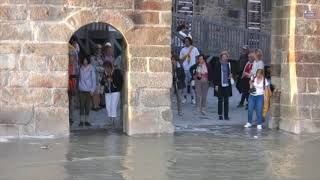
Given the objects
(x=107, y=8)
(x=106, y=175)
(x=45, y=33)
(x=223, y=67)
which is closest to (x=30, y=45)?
(x=45, y=33)

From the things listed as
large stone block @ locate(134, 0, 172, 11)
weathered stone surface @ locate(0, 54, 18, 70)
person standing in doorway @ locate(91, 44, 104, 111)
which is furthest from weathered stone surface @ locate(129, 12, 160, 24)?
person standing in doorway @ locate(91, 44, 104, 111)

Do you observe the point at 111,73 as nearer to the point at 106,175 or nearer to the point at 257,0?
the point at 106,175

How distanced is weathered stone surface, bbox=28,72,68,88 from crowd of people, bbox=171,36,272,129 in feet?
14.4

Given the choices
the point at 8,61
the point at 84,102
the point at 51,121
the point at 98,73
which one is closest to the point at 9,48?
the point at 8,61

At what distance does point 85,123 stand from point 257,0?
1699 cm

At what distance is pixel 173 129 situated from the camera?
14031 mm

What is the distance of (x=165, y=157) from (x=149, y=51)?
3104mm

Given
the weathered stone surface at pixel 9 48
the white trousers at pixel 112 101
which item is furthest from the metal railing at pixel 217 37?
the weathered stone surface at pixel 9 48

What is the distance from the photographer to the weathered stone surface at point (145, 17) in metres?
13.7

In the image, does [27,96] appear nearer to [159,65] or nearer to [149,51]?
[149,51]

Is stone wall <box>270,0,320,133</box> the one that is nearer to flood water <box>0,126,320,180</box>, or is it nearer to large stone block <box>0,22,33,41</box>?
flood water <box>0,126,320,180</box>

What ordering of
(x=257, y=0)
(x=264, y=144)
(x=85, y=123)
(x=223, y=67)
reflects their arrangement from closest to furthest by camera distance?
(x=264, y=144) < (x=85, y=123) < (x=223, y=67) < (x=257, y=0)

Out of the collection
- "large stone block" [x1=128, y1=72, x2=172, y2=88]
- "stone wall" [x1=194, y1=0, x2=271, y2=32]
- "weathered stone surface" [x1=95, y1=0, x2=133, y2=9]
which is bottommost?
"large stone block" [x1=128, y1=72, x2=172, y2=88]

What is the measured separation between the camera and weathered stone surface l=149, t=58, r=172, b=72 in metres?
13.8
